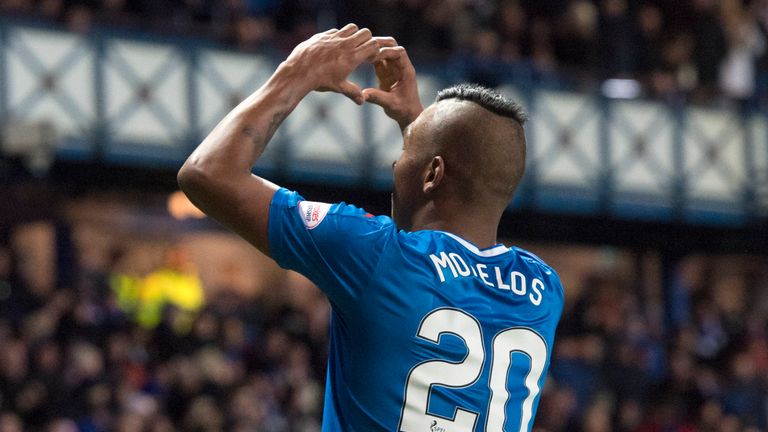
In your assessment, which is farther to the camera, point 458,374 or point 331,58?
point 331,58

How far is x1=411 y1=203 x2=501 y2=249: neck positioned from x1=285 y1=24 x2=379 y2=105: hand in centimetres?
42

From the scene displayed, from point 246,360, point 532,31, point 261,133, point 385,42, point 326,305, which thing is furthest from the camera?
point 532,31

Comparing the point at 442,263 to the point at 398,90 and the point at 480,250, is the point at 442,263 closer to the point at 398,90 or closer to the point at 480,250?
the point at 480,250

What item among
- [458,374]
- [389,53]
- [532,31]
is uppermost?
[389,53]

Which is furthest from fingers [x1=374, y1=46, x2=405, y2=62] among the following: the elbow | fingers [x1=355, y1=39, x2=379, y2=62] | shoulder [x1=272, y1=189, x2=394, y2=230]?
the elbow

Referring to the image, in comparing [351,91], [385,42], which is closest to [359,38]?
[351,91]

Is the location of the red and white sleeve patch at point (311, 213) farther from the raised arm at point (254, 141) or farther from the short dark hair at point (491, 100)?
the short dark hair at point (491, 100)

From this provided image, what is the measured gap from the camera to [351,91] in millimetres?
3779

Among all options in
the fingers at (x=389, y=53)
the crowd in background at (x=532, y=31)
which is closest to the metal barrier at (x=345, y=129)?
the crowd in background at (x=532, y=31)

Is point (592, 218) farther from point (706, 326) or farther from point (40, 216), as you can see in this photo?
point (40, 216)

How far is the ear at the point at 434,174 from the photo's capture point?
3678 mm

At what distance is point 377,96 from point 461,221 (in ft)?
2.16

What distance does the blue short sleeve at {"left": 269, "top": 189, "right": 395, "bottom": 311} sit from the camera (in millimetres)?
3500

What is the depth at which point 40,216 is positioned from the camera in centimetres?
1738
